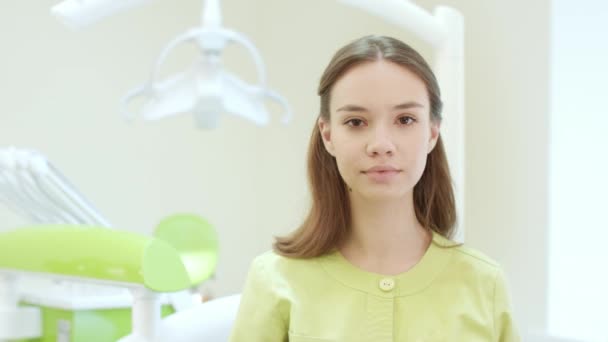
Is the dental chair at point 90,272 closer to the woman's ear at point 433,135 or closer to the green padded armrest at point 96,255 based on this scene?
the green padded armrest at point 96,255

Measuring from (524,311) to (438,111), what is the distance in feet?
4.14

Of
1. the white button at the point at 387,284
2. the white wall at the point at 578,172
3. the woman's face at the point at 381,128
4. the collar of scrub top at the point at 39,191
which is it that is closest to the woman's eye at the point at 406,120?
the woman's face at the point at 381,128

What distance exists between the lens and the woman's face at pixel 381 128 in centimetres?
98

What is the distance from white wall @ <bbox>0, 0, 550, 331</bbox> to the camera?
7.14 ft

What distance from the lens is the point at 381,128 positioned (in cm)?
98

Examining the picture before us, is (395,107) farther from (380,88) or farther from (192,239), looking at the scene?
(192,239)

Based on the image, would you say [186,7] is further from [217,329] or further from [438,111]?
[438,111]

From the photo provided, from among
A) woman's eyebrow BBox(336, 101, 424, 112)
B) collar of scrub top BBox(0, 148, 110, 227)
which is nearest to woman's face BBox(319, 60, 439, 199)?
woman's eyebrow BBox(336, 101, 424, 112)

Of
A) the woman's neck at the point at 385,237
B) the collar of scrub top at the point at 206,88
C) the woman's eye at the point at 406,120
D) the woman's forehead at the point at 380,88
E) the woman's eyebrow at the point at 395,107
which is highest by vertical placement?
the collar of scrub top at the point at 206,88

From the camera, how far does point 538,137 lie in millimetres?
2133

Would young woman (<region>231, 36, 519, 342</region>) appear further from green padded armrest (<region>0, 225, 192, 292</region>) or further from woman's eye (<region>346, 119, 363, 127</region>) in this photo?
green padded armrest (<region>0, 225, 192, 292</region>)

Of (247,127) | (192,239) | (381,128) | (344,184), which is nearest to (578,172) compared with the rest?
(192,239)

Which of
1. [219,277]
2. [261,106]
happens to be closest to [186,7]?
[219,277]

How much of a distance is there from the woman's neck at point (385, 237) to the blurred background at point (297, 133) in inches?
43.5
